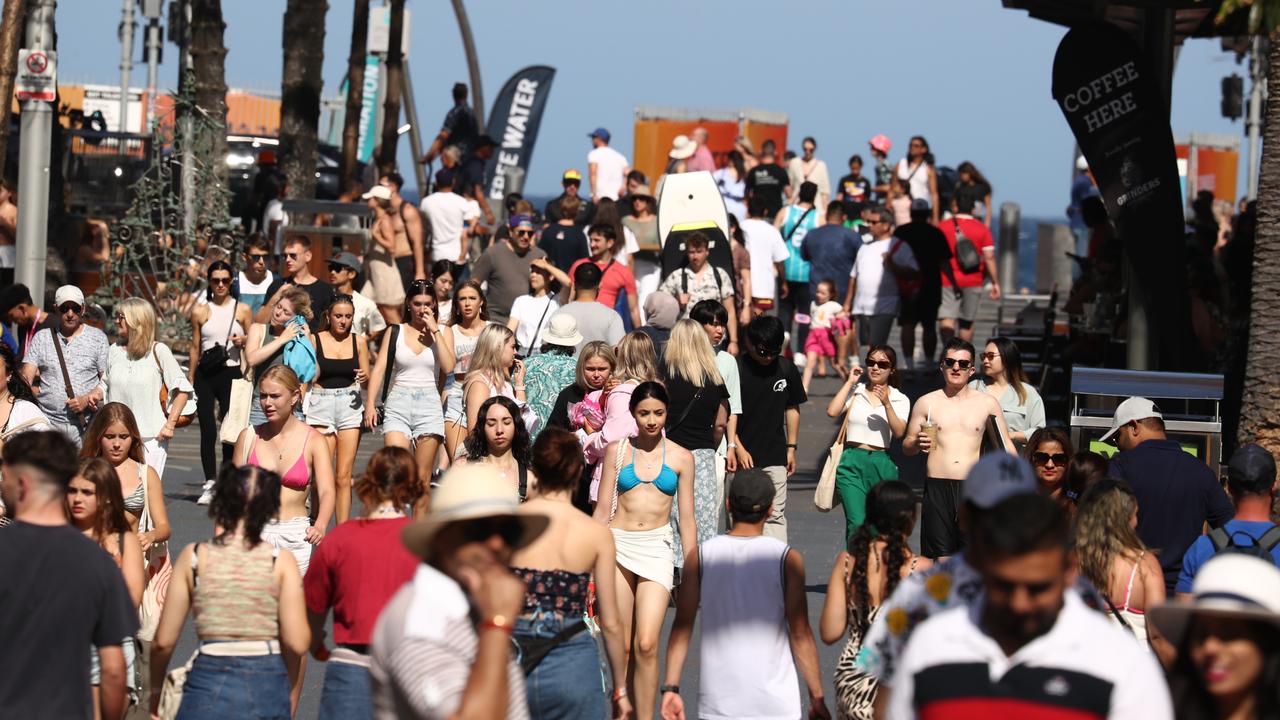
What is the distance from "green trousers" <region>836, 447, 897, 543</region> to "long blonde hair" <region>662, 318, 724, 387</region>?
0.84 m

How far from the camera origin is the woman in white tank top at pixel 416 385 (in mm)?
12945

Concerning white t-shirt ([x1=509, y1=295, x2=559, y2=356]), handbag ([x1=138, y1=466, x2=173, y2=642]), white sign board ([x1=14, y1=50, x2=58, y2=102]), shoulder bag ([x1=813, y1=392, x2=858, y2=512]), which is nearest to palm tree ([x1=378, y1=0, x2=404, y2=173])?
white sign board ([x1=14, y1=50, x2=58, y2=102])

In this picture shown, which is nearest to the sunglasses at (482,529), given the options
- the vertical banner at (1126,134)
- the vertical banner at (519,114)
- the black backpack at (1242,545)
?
the black backpack at (1242,545)

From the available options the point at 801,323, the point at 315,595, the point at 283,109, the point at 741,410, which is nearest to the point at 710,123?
the point at 283,109

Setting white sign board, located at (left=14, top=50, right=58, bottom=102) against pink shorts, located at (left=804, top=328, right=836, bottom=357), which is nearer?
white sign board, located at (left=14, top=50, right=58, bottom=102)

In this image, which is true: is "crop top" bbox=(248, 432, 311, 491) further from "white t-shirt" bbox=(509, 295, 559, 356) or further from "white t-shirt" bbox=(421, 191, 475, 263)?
"white t-shirt" bbox=(421, 191, 475, 263)

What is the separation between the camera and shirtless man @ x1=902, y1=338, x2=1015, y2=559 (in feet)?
35.2

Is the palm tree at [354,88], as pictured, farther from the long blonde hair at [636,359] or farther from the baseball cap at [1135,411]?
the baseball cap at [1135,411]

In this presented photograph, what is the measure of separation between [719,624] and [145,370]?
21.3ft

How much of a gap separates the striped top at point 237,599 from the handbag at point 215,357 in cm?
826

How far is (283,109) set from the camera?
25109mm

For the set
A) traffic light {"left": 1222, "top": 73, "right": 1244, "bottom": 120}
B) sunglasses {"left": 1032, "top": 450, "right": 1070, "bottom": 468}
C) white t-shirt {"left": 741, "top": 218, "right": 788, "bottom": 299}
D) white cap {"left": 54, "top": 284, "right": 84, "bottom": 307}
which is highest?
traffic light {"left": 1222, "top": 73, "right": 1244, "bottom": 120}

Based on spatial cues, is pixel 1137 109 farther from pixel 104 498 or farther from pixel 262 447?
pixel 104 498

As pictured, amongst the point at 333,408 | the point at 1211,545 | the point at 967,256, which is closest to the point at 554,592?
the point at 1211,545
